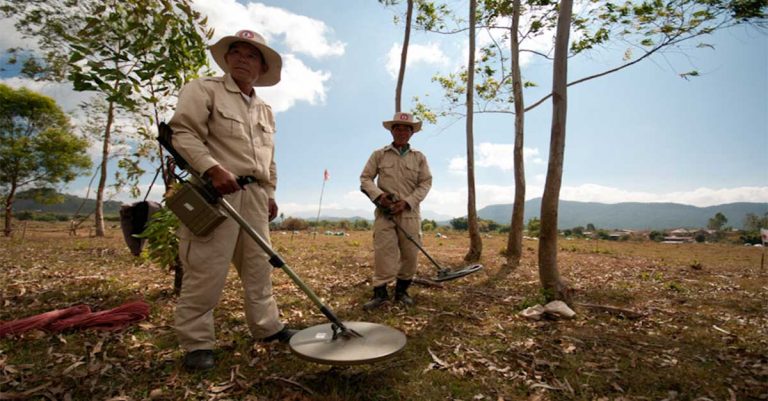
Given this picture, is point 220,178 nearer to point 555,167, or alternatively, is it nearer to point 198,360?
point 198,360

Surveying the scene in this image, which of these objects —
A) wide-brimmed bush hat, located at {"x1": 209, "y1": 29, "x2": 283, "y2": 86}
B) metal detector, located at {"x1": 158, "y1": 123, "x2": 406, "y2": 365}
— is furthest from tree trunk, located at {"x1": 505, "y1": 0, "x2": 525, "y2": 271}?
wide-brimmed bush hat, located at {"x1": 209, "y1": 29, "x2": 283, "y2": 86}

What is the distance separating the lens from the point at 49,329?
142 inches

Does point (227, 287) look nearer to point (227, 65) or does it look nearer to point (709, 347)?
point (227, 65)

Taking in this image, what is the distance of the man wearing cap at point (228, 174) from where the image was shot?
9.42 ft

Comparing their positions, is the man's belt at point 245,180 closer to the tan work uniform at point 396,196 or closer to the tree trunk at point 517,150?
the tan work uniform at point 396,196

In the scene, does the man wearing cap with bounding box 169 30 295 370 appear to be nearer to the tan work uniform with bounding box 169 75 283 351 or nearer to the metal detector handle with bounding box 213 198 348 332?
the tan work uniform with bounding box 169 75 283 351

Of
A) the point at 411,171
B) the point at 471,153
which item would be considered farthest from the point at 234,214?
the point at 471,153

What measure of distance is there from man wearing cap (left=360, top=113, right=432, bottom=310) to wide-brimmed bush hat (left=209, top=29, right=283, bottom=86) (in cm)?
201

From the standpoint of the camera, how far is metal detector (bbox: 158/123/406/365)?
8.30 feet

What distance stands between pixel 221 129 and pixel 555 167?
4582mm

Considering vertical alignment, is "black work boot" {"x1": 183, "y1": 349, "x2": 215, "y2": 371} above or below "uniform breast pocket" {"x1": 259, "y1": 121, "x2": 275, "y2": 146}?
below

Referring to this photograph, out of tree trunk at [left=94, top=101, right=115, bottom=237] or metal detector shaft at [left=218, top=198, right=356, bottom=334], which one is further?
tree trunk at [left=94, top=101, right=115, bottom=237]

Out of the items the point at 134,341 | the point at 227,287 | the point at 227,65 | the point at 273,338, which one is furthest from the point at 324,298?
the point at 227,65

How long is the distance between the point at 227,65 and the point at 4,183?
26.2 metres
